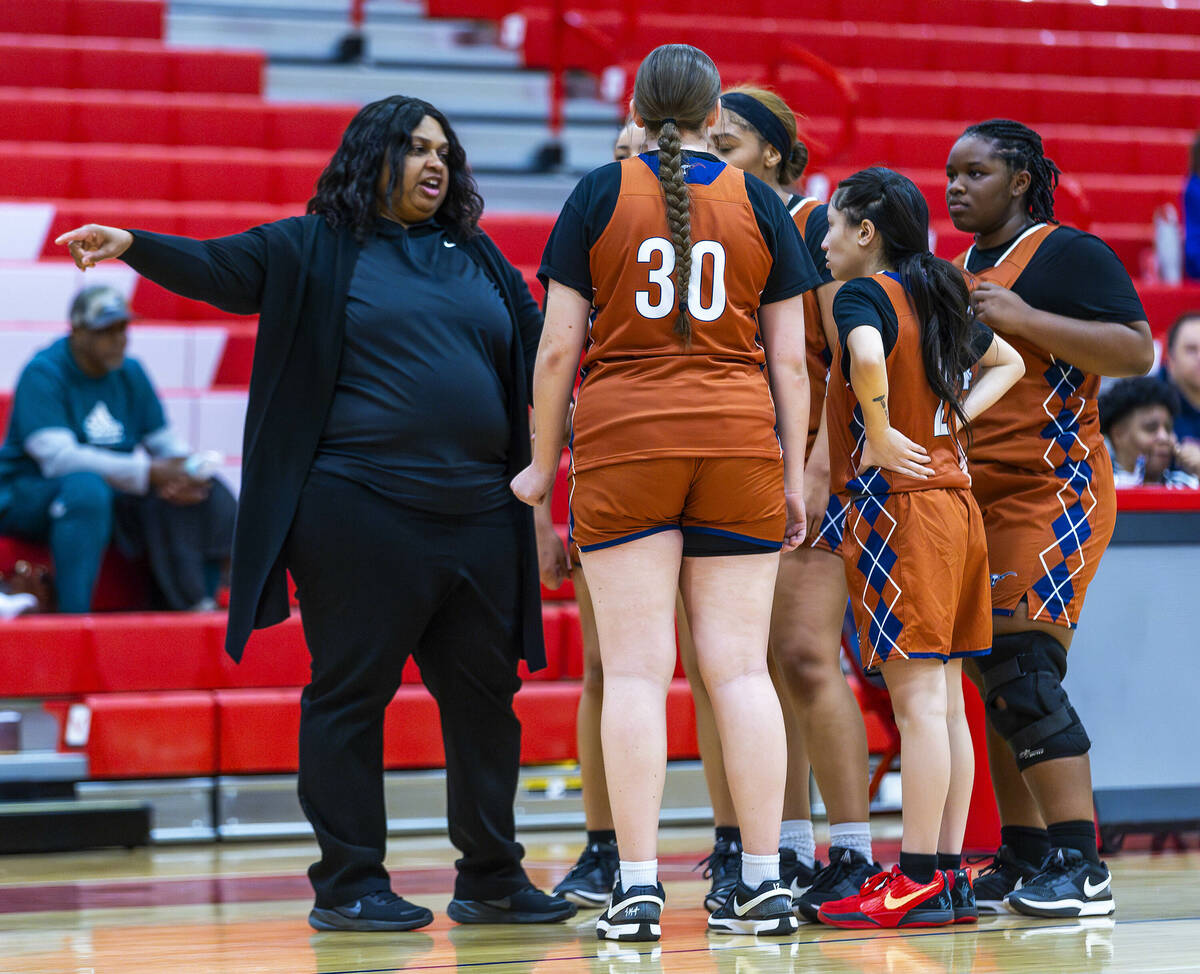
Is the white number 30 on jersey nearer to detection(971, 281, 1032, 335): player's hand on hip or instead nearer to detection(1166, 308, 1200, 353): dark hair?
detection(971, 281, 1032, 335): player's hand on hip

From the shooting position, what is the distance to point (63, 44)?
682 centimetres

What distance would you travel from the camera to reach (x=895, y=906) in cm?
258

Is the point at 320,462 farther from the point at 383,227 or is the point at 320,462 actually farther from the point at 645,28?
the point at 645,28

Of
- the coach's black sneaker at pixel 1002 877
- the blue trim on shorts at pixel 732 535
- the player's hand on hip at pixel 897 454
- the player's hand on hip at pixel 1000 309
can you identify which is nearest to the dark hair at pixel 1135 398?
the player's hand on hip at pixel 1000 309

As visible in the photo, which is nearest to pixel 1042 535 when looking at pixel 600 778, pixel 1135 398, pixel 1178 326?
pixel 600 778

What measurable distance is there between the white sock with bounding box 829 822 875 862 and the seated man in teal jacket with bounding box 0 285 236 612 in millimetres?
2290

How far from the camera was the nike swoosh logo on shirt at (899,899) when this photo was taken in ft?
8.45

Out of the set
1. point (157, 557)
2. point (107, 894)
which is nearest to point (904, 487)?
point (107, 894)

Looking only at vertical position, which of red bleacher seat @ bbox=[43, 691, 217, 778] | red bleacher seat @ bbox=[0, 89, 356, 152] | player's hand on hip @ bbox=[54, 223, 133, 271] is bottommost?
red bleacher seat @ bbox=[43, 691, 217, 778]

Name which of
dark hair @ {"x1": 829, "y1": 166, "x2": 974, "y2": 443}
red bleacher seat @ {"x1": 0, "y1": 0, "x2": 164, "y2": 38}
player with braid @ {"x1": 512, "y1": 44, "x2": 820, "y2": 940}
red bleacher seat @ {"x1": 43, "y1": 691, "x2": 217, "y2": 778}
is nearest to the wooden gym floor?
player with braid @ {"x1": 512, "y1": 44, "x2": 820, "y2": 940}

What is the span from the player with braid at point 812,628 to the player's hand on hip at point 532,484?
53cm

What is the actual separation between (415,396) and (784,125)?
88cm

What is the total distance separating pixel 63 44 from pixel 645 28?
2733 millimetres

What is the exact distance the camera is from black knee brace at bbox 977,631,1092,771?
274 centimetres
